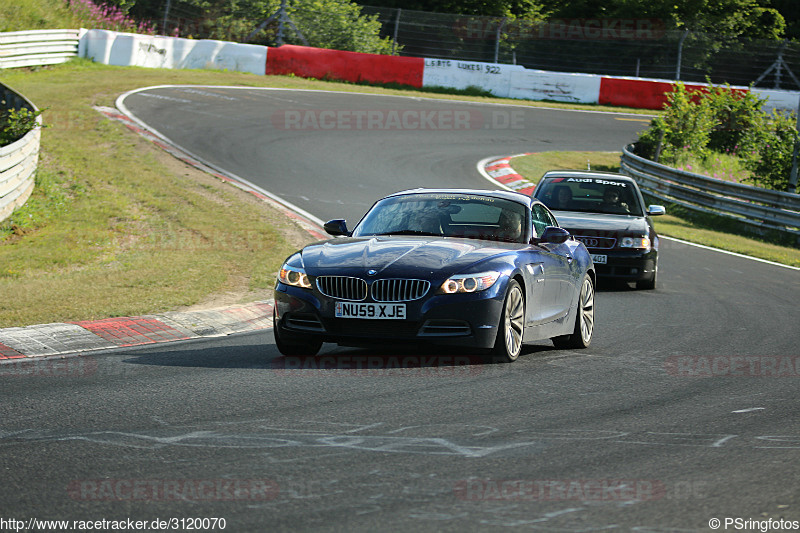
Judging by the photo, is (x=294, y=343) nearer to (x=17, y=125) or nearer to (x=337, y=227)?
(x=337, y=227)

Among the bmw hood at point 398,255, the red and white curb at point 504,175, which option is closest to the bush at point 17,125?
the red and white curb at point 504,175

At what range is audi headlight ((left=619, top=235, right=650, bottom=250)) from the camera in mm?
14945

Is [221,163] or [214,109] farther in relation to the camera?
[214,109]

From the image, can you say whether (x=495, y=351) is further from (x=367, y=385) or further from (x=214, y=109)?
(x=214, y=109)

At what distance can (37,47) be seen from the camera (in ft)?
114

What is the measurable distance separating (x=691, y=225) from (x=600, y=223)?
401 inches

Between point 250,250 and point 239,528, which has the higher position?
point 239,528

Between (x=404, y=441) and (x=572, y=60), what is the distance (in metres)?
40.7

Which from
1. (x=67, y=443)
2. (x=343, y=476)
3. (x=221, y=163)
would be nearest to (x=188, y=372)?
(x=67, y=443)

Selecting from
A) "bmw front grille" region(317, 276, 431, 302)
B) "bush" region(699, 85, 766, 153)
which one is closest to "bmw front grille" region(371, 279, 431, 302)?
"bmw front grille" region(317, 276, 431, 302)

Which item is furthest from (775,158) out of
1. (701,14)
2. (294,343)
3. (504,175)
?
(701,14)

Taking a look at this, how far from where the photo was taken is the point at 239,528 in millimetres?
4188

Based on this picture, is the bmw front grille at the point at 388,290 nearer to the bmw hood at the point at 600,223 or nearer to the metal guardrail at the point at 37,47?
the bmw hood at the point at 600,223

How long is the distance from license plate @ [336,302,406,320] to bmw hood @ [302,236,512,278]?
0.25 m
